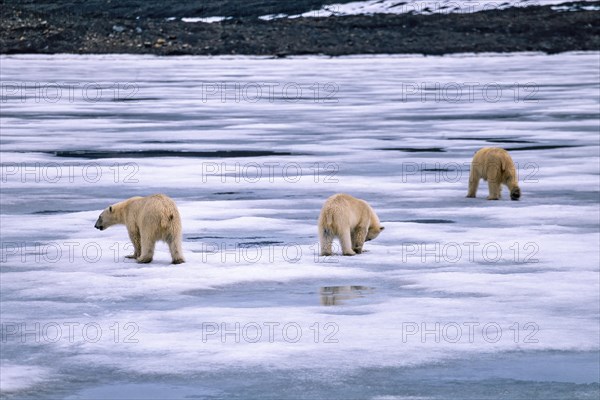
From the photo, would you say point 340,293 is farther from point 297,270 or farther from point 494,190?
point 494,190

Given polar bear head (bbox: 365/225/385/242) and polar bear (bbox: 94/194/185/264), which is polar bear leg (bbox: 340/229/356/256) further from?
polar bear (bbox: 94/194/185/264)

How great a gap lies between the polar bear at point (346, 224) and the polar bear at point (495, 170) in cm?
299

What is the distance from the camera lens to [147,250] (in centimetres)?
858

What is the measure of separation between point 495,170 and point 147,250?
4.43 metres

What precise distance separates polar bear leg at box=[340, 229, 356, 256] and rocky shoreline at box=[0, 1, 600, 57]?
168 feet

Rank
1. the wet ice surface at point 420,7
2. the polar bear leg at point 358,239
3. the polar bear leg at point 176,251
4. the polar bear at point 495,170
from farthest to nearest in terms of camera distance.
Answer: the wet ice surface at point 420,7, the polar bear at point 495,170, the polar bear leg at point 358,239, the polar bear leg at point 176,251

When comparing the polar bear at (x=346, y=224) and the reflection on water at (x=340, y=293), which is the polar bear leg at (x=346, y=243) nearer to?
the polar bear at (x=346, y=224)

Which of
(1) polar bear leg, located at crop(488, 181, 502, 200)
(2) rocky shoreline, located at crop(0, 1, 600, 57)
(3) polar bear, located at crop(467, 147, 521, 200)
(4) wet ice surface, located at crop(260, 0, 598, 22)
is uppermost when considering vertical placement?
(4) wet ice surface, located at crop(260, 0, 598, 22)

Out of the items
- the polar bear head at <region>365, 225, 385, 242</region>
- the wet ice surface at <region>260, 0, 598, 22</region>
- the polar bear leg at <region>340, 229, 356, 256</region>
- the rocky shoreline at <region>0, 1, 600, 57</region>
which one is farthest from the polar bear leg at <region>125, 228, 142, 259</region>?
the wet ice surface at <region>260, 0, 598, 22</region>

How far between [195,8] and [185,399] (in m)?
128

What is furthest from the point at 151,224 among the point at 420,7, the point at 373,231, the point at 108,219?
the point at 420,7

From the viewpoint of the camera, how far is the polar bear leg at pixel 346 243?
878 centimetres

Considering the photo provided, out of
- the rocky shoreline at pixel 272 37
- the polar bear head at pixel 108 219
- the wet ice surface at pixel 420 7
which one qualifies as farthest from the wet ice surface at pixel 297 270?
the wet ice surface at pixel 420 7

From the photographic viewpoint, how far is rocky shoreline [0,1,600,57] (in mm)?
62688
